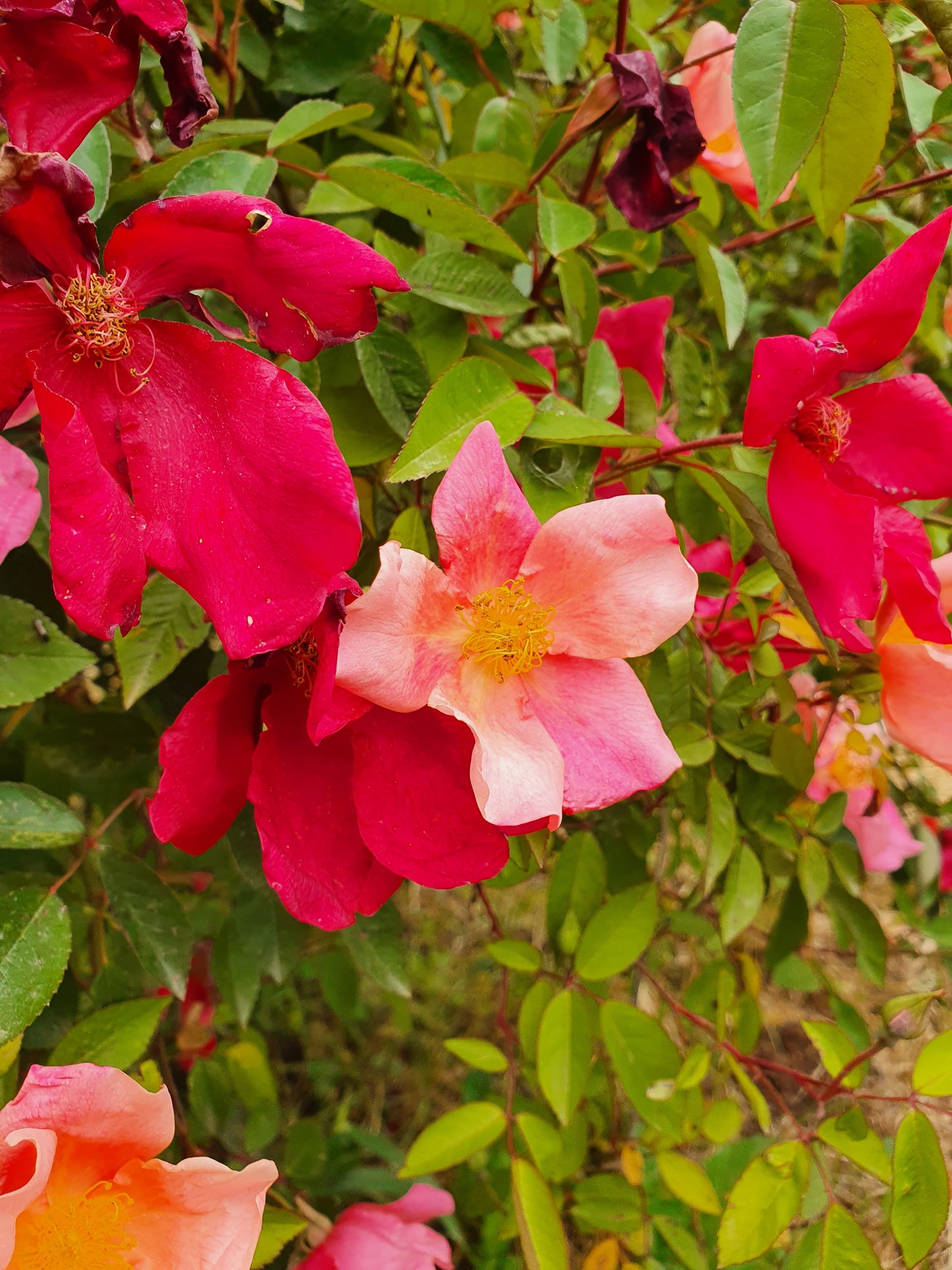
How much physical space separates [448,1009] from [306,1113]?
28 centimetres

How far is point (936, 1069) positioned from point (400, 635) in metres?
0.44

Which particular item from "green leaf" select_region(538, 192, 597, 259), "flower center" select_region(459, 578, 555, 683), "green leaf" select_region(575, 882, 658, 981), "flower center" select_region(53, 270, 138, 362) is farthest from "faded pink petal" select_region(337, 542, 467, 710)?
"green leaf" select_region(575, 882, 658, 981)

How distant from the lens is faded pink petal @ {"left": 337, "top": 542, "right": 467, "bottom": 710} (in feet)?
1.11

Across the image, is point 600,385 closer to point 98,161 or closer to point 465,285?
point 465,285

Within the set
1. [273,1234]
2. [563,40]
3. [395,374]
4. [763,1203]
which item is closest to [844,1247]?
[763,1203]

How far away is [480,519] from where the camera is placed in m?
0.38

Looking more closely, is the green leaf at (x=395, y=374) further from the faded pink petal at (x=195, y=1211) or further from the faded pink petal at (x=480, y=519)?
the faded pink petal at (x=195, y=1211)

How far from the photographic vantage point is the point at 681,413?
2.42ft

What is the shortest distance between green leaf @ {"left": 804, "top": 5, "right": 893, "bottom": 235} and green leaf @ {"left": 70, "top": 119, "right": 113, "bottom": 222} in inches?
13.6

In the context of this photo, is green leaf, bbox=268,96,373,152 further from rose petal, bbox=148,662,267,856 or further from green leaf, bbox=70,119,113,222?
rose petal, bbox=148,662,267,856

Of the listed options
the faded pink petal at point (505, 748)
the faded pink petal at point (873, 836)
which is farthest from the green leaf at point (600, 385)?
the faded pink petal at point (873, 836)

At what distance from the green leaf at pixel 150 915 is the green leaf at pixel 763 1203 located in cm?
36

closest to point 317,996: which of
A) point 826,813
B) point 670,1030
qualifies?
point 670,1030

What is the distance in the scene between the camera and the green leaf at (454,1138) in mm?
635
